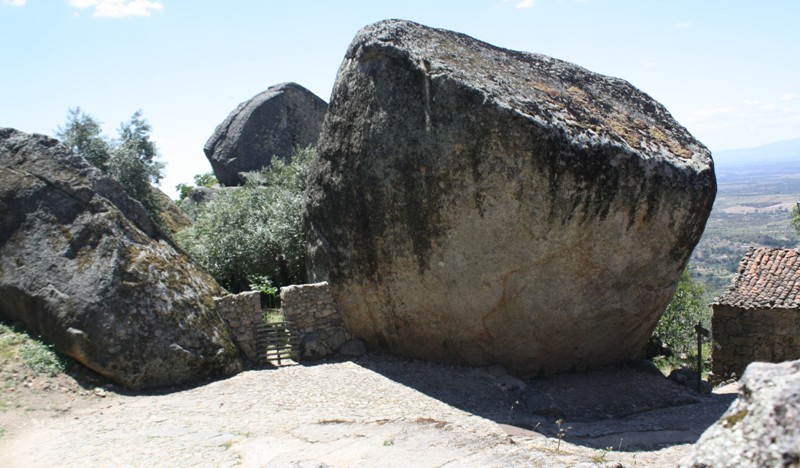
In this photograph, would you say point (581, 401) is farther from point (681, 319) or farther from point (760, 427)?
point (681, 319)

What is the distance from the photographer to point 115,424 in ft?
34.1

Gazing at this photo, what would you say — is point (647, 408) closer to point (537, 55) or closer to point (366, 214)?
point (366, 214)

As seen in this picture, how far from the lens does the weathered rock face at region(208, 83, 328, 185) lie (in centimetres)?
2703

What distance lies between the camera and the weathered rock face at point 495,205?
1214 centimetres

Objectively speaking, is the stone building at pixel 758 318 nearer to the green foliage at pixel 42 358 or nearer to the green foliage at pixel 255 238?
the green foliage at pixel 255 238

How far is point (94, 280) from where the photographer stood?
1255 centimetres

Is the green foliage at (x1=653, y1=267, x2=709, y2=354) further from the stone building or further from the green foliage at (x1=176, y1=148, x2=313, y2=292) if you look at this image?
the green foliage at (x1=176, y1=148, x2=313, y2=292)

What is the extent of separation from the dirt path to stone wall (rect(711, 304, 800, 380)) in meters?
7.33

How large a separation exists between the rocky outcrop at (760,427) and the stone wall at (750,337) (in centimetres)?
1832

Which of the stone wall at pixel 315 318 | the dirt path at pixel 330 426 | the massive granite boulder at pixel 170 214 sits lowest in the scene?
the dirt path at pixel 330 426

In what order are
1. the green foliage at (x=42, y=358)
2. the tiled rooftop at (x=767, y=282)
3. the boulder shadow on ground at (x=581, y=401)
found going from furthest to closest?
the tiled rooftop at (x=767, y=282), the green foliage at (x=42, y=358), the boulder shadow on ground at (x=581, y=401)

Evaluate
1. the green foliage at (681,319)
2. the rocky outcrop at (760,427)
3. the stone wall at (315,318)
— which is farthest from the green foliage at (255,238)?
the green foliage at (681,319)

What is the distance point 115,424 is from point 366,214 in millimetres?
6050

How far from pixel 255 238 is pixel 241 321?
463cm
